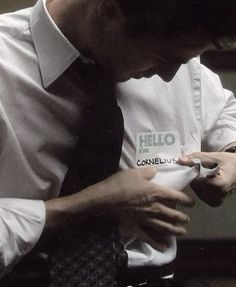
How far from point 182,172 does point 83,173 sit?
146 mm

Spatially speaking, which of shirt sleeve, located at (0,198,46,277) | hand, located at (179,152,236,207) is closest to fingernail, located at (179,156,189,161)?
hand, located at (179,152,236,207)

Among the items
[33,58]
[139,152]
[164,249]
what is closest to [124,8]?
[33,58]

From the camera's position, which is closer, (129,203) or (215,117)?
(129,203)

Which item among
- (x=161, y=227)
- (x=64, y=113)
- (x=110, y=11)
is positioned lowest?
(x=161, y=227)

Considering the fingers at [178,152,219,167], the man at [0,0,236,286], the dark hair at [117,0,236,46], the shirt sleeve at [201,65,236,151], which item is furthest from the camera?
the shirt sleeve at [201,65,236,151]

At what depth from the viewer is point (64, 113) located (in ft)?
3.05

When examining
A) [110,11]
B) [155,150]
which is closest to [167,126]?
[155,150]

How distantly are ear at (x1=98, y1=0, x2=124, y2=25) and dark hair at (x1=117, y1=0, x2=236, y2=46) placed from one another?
0.01 meters

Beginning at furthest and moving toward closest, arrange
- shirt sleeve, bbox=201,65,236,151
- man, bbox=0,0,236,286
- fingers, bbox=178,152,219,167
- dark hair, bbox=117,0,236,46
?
1. shirt sleeve, bbox=201,65,236,151
2. fingers, bbox=178,152,219,167
3. man, bbox=0,0,236,286
4. dark hair, bbox=117,0,236,46

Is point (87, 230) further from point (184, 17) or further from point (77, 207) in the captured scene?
point (184, 17)

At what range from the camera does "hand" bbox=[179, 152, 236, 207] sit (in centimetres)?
100

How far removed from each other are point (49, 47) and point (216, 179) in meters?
0.32

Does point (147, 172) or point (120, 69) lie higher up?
point (120, 69)

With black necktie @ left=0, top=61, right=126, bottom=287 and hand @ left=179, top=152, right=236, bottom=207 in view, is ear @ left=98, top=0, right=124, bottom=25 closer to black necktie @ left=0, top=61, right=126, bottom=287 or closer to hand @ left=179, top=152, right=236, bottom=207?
black necktie @ left=0, top=61, right=126, bottom=287
